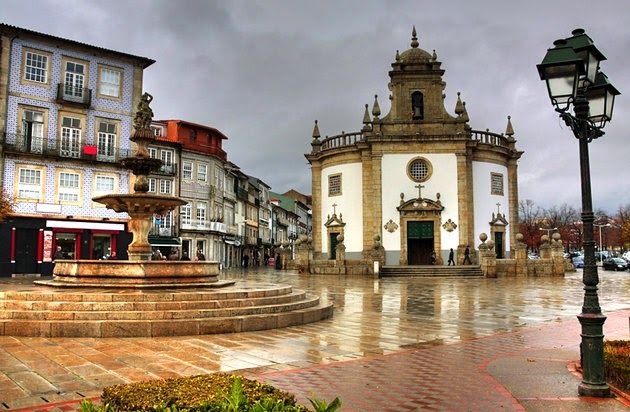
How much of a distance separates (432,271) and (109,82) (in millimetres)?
23360

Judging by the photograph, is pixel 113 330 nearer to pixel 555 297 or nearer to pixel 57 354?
pixel 57 354

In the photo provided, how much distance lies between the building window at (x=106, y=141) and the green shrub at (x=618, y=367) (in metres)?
31.7

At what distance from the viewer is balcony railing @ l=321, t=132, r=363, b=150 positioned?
4088 cm

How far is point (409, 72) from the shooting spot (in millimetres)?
41844

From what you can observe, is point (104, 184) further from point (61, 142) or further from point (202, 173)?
point (202, 173)

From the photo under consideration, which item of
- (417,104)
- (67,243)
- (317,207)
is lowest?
(67,243)

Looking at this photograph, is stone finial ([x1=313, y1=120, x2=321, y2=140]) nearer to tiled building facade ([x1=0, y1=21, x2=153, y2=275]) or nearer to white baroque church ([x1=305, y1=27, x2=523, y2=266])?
white baroque church ([x1=305, y1=27, x2=523, y2=266])

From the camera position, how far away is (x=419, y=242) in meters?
38.7

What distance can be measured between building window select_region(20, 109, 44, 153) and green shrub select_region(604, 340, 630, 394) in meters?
31.8

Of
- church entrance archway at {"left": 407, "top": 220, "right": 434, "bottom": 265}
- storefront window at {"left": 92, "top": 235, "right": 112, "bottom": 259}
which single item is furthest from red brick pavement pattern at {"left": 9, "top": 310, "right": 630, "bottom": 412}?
storefront window at {"left": 92, "top": 235, "right": 112, "bottom": 259}

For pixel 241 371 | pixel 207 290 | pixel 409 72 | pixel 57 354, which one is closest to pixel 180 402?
pixel 241 371

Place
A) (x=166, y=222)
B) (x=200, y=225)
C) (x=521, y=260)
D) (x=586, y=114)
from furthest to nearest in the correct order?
(x=200, y=225) → (x=166, y=222) → (x=521, y=260) → (x=586, y=114)

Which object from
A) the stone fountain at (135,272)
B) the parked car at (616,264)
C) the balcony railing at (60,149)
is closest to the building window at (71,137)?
the balcony railing at (60,149)

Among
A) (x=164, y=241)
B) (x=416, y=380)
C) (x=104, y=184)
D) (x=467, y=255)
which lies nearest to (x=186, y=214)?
(x=164, y=241)
